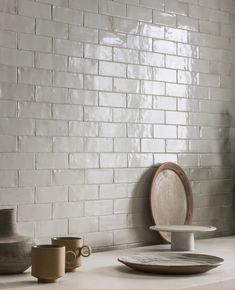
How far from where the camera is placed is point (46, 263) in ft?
7.02

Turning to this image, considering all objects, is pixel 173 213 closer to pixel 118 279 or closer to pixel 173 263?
pixel 173 263

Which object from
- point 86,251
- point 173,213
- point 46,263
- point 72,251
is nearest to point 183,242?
point 173,213

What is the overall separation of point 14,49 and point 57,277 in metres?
1.05


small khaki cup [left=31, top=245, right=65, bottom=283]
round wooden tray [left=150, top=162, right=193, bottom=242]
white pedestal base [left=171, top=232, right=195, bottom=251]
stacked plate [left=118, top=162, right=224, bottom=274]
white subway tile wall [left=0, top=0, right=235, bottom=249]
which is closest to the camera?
small khaki cup [left=31, top=245, right=65, bottom=283]

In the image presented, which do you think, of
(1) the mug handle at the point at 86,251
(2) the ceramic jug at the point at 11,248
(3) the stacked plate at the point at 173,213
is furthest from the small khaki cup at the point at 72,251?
(3) the stacked plate at the point at 173,213

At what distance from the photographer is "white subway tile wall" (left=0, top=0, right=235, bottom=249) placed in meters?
2.69

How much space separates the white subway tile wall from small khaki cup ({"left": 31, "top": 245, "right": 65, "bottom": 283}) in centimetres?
52

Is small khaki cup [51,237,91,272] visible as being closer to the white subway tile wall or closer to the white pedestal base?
the white subway tile wall

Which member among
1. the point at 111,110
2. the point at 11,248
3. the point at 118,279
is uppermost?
the point at 111,110

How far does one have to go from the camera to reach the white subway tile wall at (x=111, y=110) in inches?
106

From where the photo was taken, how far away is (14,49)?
2660 millimetres

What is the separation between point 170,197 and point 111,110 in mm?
587

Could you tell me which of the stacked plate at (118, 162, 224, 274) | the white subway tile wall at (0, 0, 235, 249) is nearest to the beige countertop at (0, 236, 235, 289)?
the stacked plate at (118, 162, 224, 274)

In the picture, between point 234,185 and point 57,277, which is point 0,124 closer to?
point 57,277
